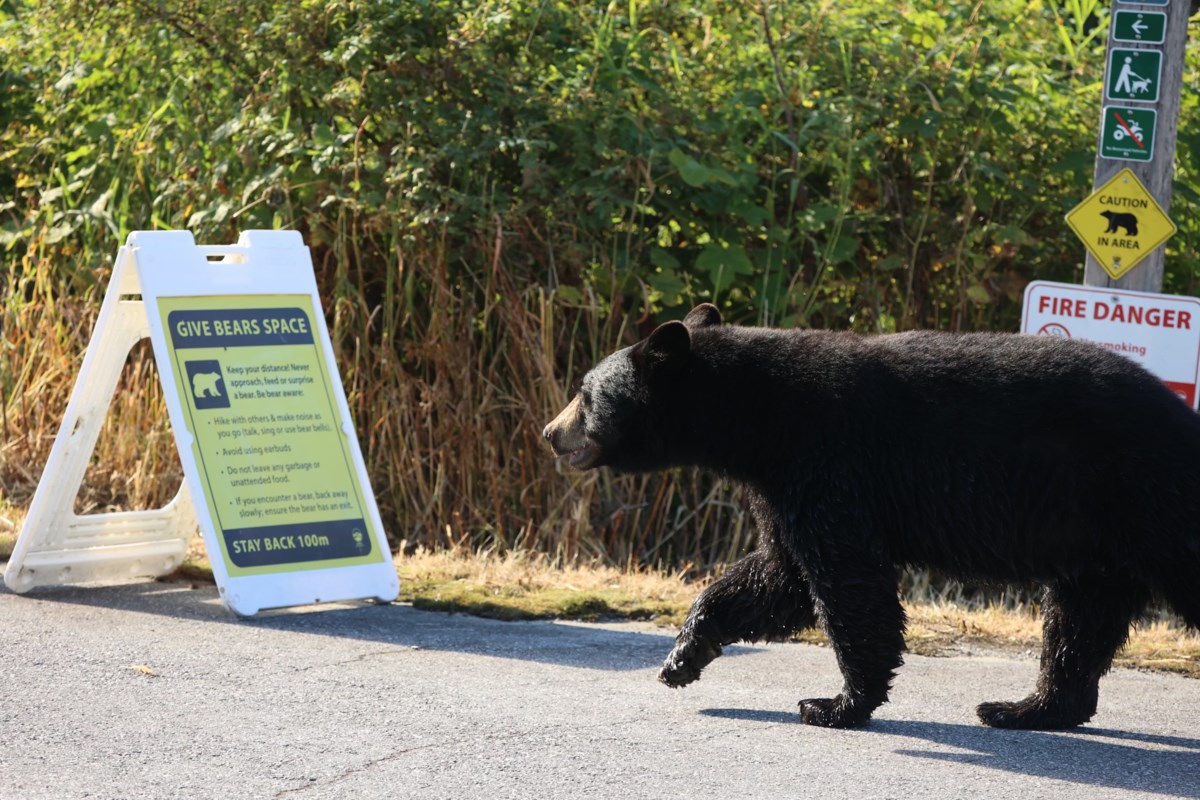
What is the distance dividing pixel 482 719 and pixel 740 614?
911mm

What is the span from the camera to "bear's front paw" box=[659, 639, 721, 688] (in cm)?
489

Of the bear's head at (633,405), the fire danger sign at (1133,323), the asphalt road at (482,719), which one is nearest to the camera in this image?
the asphalt road at (482,719)

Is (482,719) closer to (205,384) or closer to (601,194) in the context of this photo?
(205,384)

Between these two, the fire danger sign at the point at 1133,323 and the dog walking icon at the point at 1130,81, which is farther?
the dog walking icon at the point at 1130,81

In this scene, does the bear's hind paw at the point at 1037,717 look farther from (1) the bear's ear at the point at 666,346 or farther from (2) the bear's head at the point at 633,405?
(1) the bear's ear at the point at 666,346

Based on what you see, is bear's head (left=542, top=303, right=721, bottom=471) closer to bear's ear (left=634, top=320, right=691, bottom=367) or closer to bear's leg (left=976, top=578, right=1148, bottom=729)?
bear's ear (left=634, top=320, right=691, bottom=367)

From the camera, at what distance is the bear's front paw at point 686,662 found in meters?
4.89

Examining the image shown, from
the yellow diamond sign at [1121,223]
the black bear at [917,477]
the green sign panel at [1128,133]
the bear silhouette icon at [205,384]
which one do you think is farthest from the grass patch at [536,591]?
the green sign panel at [1128,133]

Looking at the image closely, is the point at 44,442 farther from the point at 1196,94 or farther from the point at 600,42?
the point at 1196,94

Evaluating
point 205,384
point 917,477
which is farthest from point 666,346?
point 205,384

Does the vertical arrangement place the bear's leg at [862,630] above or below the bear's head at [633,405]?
below

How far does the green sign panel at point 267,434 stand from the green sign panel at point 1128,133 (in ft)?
12.0

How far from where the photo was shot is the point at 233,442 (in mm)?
6188

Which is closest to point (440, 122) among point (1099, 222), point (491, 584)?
point (491, 584)
